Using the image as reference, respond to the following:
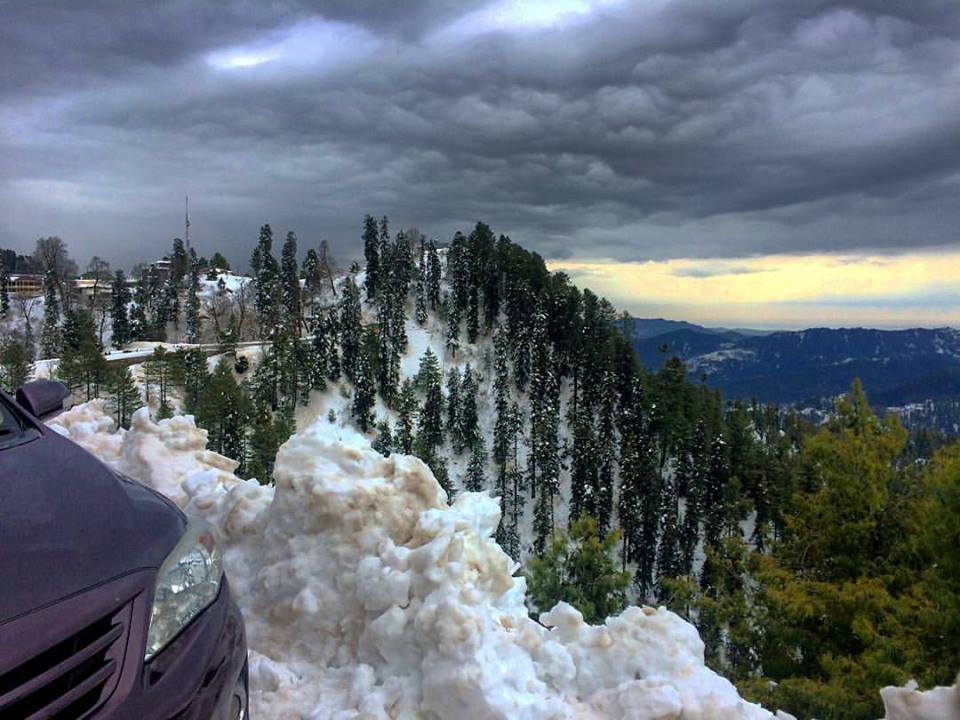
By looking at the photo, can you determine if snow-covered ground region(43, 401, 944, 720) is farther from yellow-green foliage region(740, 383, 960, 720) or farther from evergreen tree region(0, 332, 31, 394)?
evergreen tree region(0, 332, 31, 394)

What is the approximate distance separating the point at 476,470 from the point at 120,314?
57.2 metres

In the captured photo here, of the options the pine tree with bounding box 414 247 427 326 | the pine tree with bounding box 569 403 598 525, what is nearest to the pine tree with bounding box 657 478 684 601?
the pine tree with bounding box 569 403 598 525

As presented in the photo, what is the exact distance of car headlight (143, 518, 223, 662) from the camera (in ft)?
7.50

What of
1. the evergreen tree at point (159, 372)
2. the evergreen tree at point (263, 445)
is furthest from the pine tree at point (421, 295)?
A: the evergreen tree at point (263, 445)

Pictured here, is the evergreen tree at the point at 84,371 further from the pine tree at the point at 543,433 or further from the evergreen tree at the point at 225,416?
the pine tree at the point at 543,433

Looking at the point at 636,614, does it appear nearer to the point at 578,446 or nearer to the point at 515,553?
the point at 515,553

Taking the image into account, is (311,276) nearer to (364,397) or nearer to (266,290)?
(266,290)

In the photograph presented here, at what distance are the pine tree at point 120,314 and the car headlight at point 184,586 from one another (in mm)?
91702

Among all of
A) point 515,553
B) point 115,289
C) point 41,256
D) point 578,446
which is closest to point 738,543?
point 515,553

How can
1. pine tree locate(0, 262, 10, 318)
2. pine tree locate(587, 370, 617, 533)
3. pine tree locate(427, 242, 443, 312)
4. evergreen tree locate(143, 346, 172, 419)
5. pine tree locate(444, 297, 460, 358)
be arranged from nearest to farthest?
1. evergreen tree locate(143, 346, 172, 419)
2. pine tree locate(587, 370, 617, 533)
3. pine tree locate(444, 297, 460, 358)
4. pine tree locate(0, 262, 10, 318)
5. pine tree locate(427, 242, 443, 312)

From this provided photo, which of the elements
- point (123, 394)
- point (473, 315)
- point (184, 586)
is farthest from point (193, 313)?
point (184, 586)

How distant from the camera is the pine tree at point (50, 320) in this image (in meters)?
65.0

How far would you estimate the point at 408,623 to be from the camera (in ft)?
12.7

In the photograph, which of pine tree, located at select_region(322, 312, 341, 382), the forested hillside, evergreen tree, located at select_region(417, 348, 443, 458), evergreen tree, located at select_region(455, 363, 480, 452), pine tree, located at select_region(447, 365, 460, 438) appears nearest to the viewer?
the forested hillside
